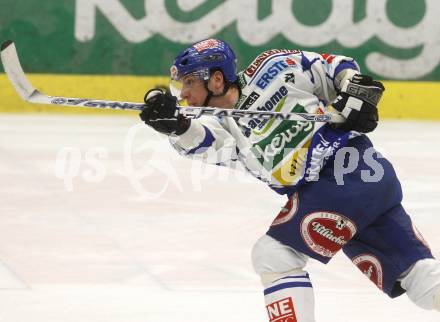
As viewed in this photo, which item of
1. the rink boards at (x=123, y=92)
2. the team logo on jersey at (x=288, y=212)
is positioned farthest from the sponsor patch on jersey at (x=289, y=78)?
the rink boards at (x=123, y=92)

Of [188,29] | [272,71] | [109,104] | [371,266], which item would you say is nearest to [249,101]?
[272,71]

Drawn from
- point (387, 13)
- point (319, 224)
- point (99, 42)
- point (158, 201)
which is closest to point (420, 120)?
point (387, 13)

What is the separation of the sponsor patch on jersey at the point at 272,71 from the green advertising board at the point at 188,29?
6.86 m

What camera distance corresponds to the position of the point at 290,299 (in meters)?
2.96

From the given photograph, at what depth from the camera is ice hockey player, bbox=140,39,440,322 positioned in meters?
3.07

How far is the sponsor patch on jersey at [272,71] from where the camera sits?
3.23m

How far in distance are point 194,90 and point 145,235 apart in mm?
1935

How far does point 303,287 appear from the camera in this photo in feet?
9.78

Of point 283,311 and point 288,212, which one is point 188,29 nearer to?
point 288,212

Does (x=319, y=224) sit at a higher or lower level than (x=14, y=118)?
higher

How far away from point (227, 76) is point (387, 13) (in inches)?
285

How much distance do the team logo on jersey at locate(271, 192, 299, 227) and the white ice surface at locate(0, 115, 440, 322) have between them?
0.68 meters

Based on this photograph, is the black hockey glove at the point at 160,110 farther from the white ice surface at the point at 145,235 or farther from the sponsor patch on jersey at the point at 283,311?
the white ice surface at the point at 145,235

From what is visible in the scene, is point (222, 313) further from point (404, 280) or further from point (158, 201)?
point (158, 201)
